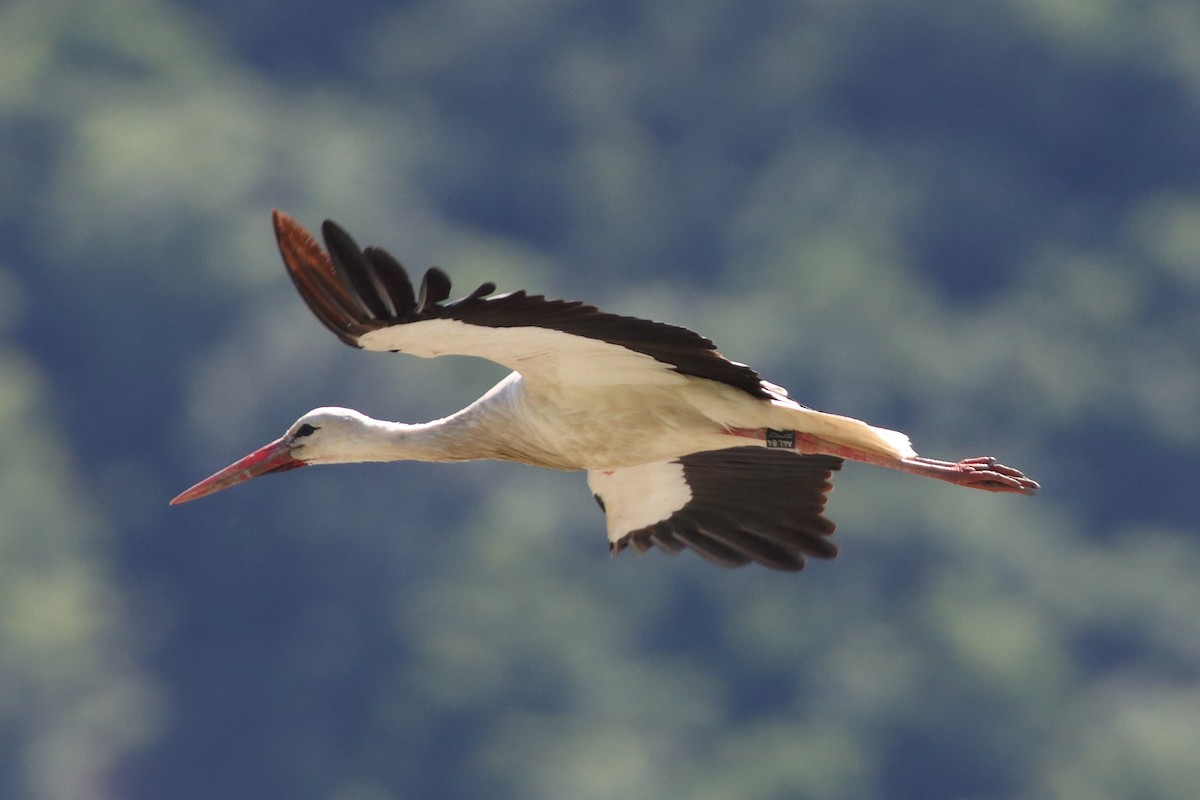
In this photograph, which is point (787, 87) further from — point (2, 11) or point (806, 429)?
point (806, 429)

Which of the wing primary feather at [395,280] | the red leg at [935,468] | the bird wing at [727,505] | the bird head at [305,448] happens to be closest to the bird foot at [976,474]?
the red leg at [935,468]

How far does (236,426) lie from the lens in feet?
113

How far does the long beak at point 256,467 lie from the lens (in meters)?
8.38

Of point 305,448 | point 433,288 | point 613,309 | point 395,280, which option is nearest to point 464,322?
point 433,288

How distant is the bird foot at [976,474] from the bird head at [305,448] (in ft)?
6.47

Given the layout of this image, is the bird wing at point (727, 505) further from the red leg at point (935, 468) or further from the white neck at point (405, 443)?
the white neck at point (405, 443)

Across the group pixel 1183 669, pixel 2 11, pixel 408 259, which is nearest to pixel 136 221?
pixel 408 259

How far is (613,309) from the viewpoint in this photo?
36.6m

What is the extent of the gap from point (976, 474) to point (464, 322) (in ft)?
7.08

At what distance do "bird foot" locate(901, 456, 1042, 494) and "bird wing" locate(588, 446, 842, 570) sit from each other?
0.56 m

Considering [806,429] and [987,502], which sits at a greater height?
[987,502]

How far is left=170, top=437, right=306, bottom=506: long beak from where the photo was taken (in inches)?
330

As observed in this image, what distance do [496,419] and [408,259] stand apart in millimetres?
29941

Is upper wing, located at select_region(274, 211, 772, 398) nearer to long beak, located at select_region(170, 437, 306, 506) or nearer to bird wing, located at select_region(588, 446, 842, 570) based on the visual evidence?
bird wing, located at select_region(588, 446, 842, 570)
